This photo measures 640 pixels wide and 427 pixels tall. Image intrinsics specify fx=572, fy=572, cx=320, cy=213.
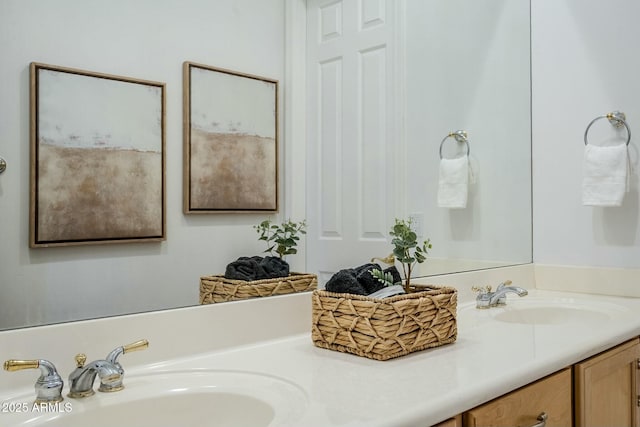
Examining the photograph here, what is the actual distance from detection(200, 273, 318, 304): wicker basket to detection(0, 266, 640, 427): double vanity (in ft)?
0.07

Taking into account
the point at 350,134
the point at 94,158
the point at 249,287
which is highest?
the point at 350,134

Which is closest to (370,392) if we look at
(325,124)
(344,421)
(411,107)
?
(344,421)

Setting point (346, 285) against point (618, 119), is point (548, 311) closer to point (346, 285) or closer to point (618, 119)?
point (618, 119)

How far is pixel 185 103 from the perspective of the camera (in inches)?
46.8

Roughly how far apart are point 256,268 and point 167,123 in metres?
0.38

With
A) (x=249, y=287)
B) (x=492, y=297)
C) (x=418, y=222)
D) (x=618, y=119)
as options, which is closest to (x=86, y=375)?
(x=249, y=287)

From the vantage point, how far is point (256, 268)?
1.31m

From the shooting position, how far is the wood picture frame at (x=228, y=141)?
1.20 metres

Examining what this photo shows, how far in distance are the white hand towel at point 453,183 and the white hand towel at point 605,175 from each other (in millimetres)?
407

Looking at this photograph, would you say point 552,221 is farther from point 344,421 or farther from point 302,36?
point 344,421

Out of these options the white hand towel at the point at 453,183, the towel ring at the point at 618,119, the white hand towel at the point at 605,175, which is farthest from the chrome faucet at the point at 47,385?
the towel ring at the point at 618,119

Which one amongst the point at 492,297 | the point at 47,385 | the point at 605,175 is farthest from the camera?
the point at 605,175

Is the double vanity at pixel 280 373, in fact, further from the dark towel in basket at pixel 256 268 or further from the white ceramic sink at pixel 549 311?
the white ceramic sink at pixel 549 311

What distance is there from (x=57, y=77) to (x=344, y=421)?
76 cm
